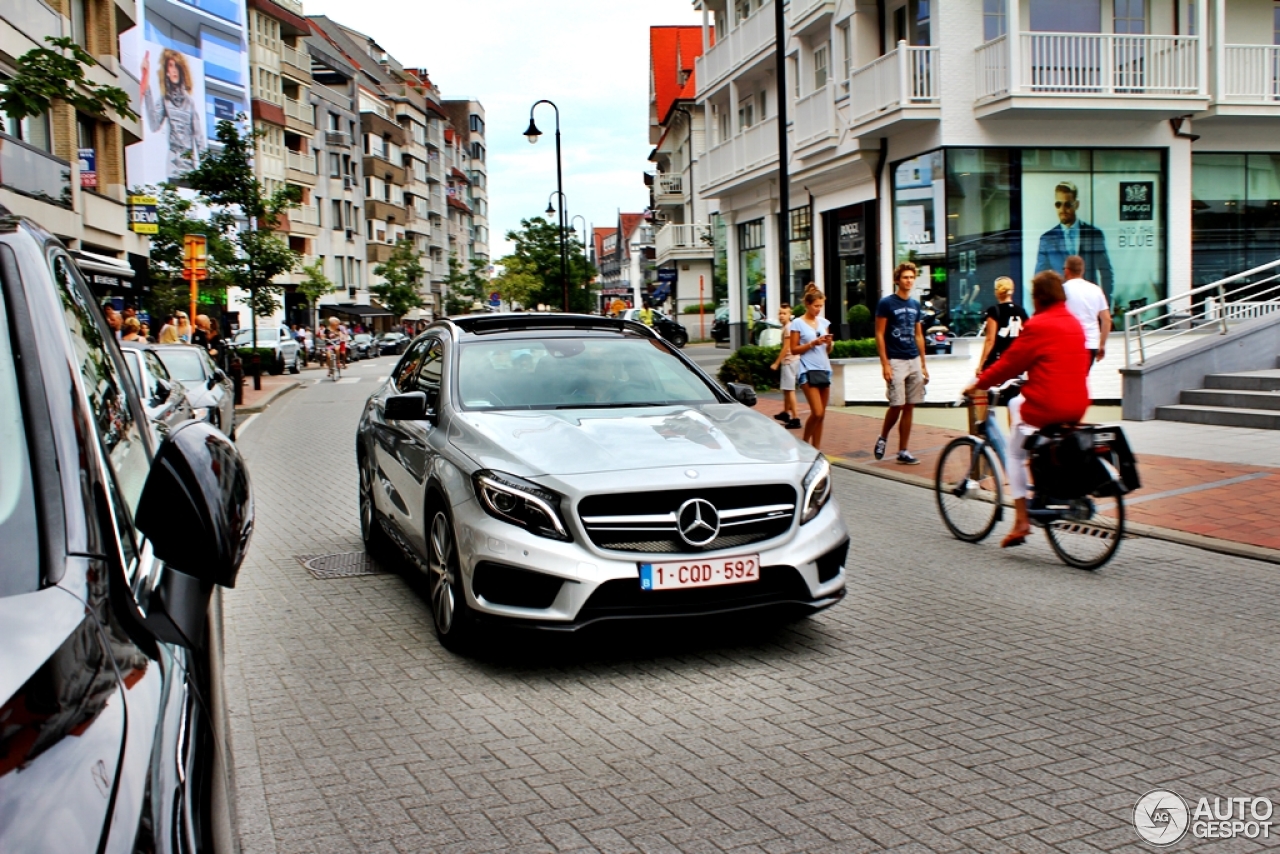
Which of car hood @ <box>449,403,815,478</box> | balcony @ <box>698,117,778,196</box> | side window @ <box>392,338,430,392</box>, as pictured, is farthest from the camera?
balcony @ <box>698,117,778,196</box>

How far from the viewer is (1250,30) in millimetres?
25297

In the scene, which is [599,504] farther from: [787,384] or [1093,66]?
[1093,66]

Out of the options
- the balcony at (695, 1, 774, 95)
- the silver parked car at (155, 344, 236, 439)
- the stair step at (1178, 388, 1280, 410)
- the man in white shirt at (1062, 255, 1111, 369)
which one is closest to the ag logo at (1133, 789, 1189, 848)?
the man in white shirt at (1062, 255, 1111, 369)

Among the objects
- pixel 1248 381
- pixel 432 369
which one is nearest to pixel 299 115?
pixel 1248 381

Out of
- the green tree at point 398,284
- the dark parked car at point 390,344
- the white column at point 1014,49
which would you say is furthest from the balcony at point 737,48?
the green tree at point 398,284

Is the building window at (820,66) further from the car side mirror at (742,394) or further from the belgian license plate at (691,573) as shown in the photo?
the belgian license plate at (691,573)

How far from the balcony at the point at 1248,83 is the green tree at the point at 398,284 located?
237 feet

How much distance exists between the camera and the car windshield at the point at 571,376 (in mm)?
6652

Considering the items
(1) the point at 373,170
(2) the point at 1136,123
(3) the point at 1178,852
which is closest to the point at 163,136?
(1) the point at 373,170

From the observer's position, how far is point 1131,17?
23.8m

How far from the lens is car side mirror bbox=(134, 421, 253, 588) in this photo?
1.99 m

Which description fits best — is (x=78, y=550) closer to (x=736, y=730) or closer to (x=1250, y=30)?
(x=736, y=730)

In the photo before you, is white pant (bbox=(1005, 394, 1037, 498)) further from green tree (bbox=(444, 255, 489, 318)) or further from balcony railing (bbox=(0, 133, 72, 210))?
green tree (bbox=(444, 255, 489, 318))

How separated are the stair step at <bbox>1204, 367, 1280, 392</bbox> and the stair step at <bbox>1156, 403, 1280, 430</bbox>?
493 millimetres
